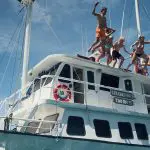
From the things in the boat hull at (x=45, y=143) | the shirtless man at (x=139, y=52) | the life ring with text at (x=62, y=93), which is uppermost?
the shirtless man at (x=139, y=52)

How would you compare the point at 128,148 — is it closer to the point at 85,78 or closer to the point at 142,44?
the point at 85,78

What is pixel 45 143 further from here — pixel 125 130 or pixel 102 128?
Result: pixel 125 130

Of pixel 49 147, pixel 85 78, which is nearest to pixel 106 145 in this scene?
pixel 49 147

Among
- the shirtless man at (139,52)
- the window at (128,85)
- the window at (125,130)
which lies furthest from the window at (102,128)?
the shirtless man at (139,52)

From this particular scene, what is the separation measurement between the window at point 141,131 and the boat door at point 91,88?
2389mm

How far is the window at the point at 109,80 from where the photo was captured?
15.9m

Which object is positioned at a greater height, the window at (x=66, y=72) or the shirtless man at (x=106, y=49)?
the shirtless man at (x=106, y=49)

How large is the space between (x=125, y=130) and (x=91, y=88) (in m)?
2.48

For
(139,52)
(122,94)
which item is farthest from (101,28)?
(122,94)

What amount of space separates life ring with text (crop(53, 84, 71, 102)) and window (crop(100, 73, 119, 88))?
2.40 m

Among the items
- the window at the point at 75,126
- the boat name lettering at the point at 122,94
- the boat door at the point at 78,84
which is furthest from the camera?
the boat name lettering at the point at 122,94

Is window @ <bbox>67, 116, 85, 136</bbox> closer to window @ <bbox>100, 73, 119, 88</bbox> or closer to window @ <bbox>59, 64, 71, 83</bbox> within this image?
window @ <bbox>59, 64, 71, 83</bbox>

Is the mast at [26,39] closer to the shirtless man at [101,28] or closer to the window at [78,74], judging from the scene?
the window at [78,74]

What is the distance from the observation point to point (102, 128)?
14305mm
